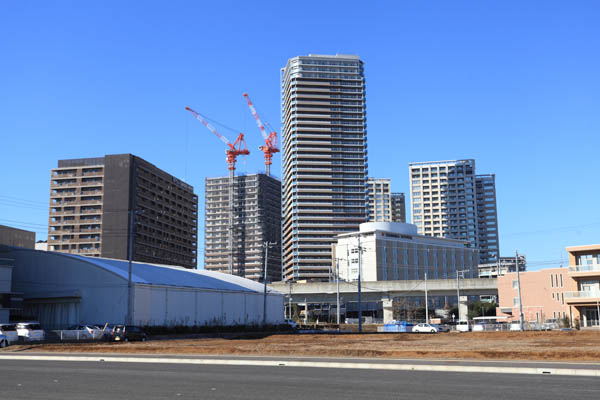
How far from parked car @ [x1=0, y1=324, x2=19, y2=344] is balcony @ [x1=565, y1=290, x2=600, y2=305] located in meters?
78.6

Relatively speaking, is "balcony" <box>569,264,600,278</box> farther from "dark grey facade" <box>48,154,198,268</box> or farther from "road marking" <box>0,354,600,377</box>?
"dark grey facade" <box>48,154,198,268</box>

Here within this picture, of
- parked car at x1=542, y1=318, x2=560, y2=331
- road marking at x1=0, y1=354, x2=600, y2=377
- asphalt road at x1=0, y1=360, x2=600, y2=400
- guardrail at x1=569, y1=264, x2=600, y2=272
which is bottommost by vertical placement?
parked car at x1=542, y1=318, x2=560, y2=331

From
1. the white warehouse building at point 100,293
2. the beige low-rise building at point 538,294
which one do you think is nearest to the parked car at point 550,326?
the beige low-rise building at point 538,294

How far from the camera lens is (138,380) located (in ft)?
67.3

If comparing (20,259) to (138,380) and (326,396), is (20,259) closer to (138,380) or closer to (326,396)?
(138,380)

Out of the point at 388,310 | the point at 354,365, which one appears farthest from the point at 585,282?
the point at 354,365

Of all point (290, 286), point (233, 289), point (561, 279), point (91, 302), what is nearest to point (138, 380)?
point (91, 302)

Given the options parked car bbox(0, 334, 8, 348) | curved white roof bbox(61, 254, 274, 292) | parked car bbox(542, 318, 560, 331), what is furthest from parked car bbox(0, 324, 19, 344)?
parked car bbox(542, 318, 560, 331)

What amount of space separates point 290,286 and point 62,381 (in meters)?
115

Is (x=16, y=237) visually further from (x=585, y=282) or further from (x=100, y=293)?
(x=585, y=282)

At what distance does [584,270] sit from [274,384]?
85.3m

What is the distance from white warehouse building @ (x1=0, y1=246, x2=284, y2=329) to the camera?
67.9 m

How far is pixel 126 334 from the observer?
56.0m

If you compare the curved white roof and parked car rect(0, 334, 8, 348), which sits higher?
the curved white roof
